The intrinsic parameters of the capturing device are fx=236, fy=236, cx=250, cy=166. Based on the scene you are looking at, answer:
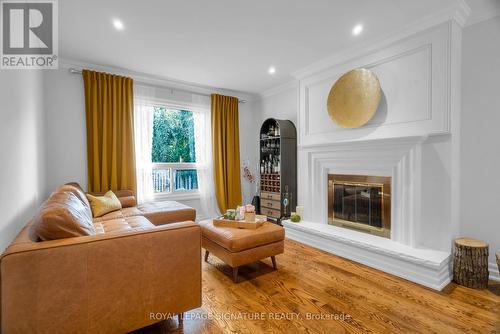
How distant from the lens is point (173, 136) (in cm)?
436

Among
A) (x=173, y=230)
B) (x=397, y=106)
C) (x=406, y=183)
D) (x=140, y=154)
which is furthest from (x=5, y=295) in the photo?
(x=397, y=106)

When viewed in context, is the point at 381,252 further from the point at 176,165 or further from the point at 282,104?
the point at 176,165

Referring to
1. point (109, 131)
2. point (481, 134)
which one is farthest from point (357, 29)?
point (109, 131)

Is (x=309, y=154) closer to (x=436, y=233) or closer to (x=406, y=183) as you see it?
(x=406, y=183)

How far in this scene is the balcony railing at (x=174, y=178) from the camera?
4152mm

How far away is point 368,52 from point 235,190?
125 inches

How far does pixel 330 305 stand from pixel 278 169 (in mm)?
2443

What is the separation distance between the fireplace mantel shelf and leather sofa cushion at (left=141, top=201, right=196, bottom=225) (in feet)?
5.04

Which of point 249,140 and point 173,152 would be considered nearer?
point 173,152

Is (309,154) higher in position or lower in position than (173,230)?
higher

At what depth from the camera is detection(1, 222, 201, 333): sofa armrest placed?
1.14 m

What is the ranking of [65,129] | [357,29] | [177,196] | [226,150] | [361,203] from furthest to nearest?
[226,150]
[177,196]
[65,129]
[361,203]
[357,29]

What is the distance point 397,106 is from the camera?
2.62m

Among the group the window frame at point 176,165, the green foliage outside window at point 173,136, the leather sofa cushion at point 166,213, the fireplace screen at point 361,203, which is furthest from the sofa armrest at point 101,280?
the green foliage outside window at point 173,136
